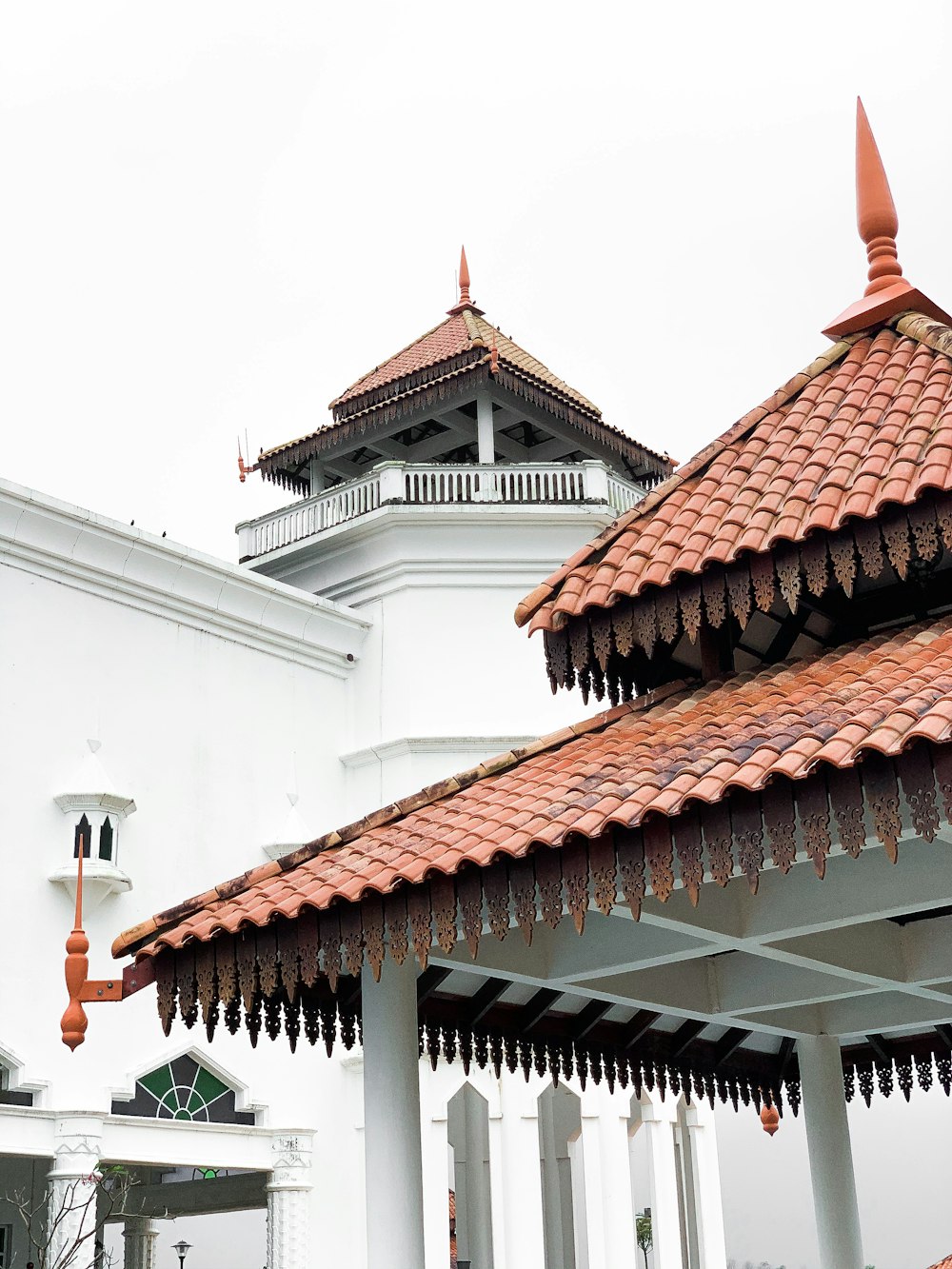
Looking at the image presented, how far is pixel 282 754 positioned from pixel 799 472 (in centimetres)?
Answer: 1114

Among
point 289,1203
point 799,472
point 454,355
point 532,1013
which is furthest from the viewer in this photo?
point 454,355

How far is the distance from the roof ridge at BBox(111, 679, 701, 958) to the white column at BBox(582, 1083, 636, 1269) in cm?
1117

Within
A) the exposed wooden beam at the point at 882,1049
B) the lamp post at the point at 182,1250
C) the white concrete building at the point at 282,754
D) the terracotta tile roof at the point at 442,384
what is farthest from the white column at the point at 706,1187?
the exposed wooden beam at the point at 882,1049

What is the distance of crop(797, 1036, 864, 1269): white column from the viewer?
916 centimetres

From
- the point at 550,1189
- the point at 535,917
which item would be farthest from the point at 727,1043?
the point at 550,1189

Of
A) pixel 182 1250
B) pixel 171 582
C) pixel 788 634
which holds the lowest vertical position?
pixel 182 1250

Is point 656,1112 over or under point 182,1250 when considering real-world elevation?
over

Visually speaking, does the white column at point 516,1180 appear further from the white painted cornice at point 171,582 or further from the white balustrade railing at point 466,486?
the white balustrade railing at point 466,486

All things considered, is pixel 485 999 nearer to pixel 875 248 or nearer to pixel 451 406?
pixel 875 248

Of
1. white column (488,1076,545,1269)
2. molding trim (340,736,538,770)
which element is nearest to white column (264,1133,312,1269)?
white column (488,1076,545,1269)

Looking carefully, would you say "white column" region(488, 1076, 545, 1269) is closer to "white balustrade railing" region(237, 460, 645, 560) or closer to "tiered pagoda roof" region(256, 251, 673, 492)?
"white balustrade railing" region(237, 460, 645, 560)

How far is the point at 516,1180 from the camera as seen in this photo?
16828 millimetres

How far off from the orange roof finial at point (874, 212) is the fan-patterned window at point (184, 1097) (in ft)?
35.9

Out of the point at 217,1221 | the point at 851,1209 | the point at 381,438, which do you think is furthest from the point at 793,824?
the point at 217,1221
